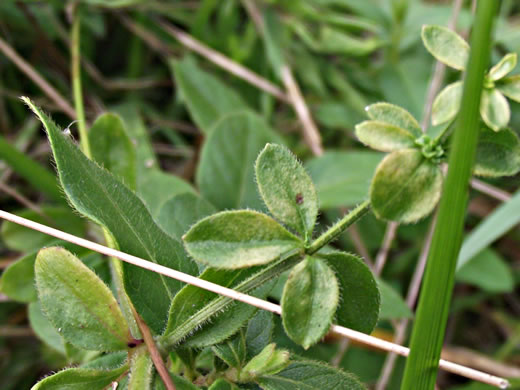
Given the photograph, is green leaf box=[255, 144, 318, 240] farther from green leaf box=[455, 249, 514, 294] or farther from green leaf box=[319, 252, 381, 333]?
green leaf box=[455, 249, 514, 294]

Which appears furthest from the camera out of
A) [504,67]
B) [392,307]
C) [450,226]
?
[392,307]

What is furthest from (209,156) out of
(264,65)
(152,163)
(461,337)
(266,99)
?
(461,337)

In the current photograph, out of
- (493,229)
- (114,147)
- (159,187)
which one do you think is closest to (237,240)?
(114,147)

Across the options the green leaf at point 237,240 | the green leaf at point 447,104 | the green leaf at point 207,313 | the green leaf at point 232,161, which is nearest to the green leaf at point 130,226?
the green leaf at point 207,313

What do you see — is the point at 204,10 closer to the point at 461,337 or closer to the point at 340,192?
the point at 340,192

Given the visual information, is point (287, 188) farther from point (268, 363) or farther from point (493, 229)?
point (493, 229)

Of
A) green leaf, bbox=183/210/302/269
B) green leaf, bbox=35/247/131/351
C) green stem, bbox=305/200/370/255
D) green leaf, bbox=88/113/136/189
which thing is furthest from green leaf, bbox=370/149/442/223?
green leaf, bbox=88/113/136/189
